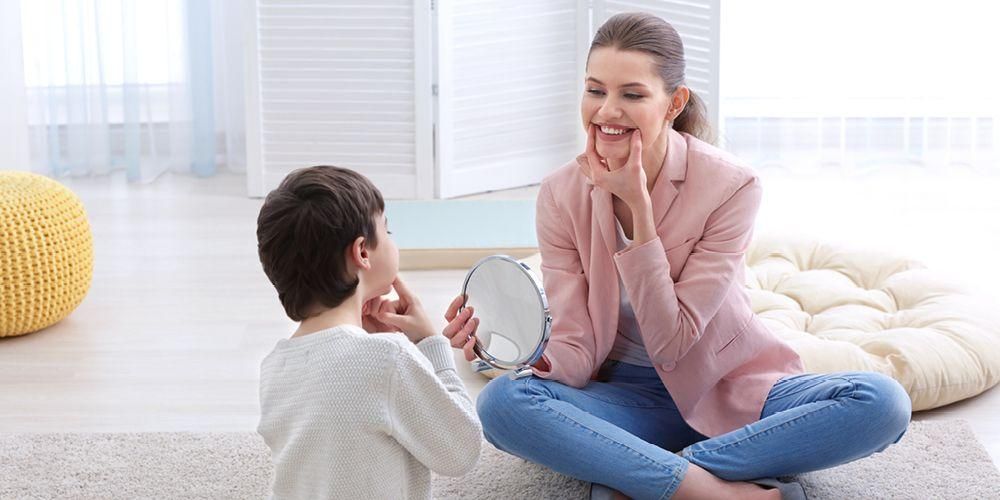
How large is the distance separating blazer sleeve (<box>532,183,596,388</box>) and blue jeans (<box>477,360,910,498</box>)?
3cm

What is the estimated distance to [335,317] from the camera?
5.20 feet

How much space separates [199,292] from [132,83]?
4.36ft

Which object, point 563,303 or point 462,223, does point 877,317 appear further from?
point 462,223

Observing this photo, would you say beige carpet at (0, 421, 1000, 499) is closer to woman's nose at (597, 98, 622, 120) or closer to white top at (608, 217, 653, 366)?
white top at (608, 217, 653, 366)

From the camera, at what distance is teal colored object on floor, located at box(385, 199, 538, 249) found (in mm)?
3428

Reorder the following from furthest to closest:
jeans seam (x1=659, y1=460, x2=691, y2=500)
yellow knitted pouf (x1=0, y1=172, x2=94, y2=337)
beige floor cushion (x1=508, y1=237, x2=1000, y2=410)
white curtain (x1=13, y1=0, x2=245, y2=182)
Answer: white curtain (x1=13, y1=0, x2=245, y2=182), yellow knitted pouf (x1=0, y1=172, x2=94, y2=337), beige floor cushion (x1=508, y1=237, x2=1000, y2=410), jeans seam (x1=659, y1=460, x2=691, y2=500)

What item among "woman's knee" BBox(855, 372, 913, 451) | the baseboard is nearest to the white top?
"woman's knee" BBox(855, 372, 913, 451)

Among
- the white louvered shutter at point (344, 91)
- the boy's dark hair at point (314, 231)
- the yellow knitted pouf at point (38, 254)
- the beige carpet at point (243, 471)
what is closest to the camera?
the boy's dark hair at point (314, 231)

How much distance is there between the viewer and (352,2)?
3.99 metres

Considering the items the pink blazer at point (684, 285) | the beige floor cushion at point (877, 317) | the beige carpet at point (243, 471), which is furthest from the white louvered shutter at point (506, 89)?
the pink blazer at point (684, 285)

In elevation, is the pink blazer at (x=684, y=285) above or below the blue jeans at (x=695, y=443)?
above

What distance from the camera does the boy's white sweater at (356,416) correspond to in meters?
1.54

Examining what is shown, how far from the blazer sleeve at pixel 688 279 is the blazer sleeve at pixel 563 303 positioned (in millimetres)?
89

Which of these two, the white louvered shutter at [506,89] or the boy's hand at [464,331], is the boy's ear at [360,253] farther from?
the white louvered shutter at [506,89]
